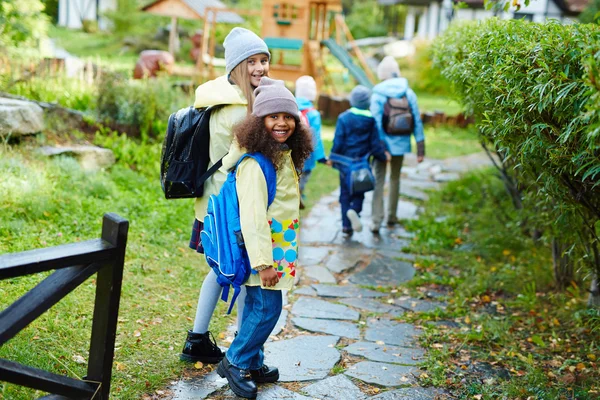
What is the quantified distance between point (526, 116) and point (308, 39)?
12889 mm

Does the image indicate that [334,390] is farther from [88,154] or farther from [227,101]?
[88,154]

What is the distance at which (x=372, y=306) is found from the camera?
213 inches

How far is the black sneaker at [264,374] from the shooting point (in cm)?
384

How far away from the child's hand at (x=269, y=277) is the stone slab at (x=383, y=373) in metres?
1.04

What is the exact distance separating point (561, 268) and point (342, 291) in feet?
6.02

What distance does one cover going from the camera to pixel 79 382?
9.82ft

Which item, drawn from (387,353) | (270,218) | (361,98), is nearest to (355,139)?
(361,98)

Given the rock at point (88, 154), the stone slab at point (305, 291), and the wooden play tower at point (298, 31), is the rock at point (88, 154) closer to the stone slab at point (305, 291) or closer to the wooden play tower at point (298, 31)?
the stone slab at point (305, 291)

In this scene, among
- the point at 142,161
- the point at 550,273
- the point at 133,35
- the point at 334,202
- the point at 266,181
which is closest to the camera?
the point at 266,181

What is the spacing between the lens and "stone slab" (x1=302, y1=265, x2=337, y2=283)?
5.94 metres

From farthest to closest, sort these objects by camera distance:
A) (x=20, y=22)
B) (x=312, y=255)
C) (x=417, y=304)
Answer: (x=20, y=22) < (x=312, y=255) < (x=417, y=304)

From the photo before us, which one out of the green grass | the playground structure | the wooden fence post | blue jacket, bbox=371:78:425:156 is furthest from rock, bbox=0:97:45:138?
the playground structure

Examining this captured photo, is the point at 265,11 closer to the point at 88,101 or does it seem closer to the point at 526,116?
Answer: the point at 88,101

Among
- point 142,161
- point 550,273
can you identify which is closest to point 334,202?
point 142,161
